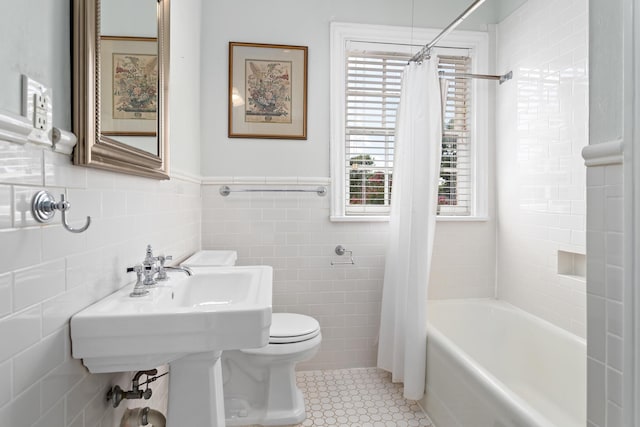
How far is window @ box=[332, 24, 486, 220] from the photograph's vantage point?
2.60 metres

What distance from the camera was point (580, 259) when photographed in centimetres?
212

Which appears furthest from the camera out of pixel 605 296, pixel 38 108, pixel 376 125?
pixel 376 125

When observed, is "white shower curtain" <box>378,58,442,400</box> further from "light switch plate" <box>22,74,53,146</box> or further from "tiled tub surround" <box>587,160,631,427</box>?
"light switch plate" <box>22,74,53,146</box>

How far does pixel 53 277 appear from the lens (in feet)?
2.79

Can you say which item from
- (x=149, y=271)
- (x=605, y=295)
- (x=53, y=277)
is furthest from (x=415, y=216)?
(x=53, y=277)

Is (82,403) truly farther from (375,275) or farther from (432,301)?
(432,301)

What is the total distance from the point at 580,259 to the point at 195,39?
8.48 feet

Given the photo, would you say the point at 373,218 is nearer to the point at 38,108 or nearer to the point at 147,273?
the point at 147,273

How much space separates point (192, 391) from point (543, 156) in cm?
222

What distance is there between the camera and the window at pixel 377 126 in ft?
8.53

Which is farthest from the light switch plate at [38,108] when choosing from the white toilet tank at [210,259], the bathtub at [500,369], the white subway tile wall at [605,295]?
the bathtub at [500,369]

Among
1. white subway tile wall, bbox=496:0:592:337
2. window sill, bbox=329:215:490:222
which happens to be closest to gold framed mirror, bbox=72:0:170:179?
window sill, bbox=329:215:490:222

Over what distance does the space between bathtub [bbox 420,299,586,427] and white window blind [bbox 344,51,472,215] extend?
75 cm

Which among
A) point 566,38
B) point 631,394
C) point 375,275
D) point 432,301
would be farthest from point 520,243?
point 631,394
